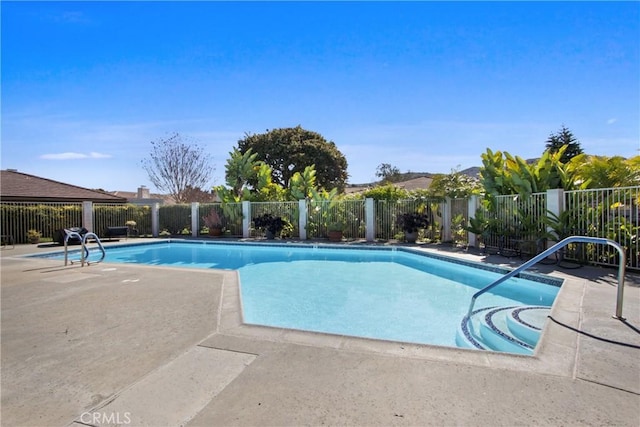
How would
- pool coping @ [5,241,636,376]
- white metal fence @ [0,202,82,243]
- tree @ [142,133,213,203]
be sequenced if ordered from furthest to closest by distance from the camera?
tree @ [142,133,213,203] → white metal fence @ [0,202,82,243] → pool coping @ [5,241,636,376]

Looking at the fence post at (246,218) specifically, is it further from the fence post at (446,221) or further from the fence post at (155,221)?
the fence post at (446,221)

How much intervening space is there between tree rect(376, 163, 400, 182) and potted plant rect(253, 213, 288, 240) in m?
Result: 36.5

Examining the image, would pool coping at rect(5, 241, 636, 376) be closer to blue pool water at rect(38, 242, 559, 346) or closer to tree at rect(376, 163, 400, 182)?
blue pool water at rect(38, 242, 559, 346)

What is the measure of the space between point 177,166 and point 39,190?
1272cm

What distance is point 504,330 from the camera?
4.87 metres

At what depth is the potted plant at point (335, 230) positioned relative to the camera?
16453 millimetres

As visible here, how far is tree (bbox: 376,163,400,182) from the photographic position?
172 ft

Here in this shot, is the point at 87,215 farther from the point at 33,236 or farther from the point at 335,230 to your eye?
the point at 335,230

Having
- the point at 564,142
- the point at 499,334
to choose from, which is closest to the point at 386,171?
the point at 564,142

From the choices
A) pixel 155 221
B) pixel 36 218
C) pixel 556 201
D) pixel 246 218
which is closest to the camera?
pixel 556 201

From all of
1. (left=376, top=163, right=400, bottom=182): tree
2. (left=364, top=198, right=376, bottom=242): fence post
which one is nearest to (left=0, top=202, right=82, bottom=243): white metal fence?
(left=364, top=198, right=376, bottom=242): fence post

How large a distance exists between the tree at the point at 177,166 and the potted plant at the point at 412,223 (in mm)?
23887

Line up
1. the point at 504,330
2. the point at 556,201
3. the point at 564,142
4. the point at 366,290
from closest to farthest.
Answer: the point at 504,330
the point at 366,290
the point at 556,201
the point at 564,142

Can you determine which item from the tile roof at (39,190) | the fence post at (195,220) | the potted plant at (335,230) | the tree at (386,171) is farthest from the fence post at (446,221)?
the tree at (386,171)
